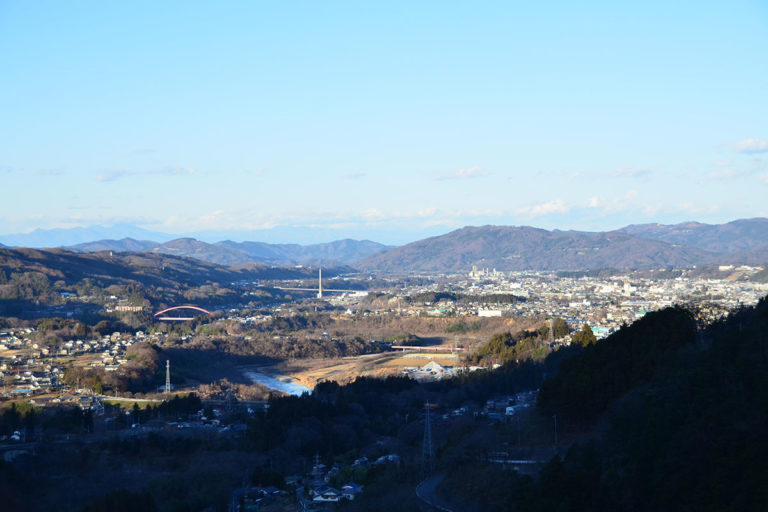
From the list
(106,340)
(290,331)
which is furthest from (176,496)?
(290,331)

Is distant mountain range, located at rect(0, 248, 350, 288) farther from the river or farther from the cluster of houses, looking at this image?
the cluster of houses

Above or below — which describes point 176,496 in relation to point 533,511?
below

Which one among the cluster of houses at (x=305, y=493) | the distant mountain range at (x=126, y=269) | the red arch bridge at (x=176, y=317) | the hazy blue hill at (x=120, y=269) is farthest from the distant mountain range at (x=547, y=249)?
the cluster of houses at (x=305, y=493)

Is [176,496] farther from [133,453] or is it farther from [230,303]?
[230,303]

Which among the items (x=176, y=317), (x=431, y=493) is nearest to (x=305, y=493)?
(x=431, y=493)

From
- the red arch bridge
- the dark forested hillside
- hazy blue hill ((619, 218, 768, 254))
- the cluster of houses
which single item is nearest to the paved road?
the dark forested hillside
